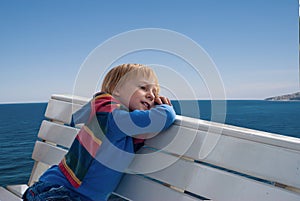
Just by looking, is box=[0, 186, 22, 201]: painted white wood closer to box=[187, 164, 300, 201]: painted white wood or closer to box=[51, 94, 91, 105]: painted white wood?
box=[51, 94, 91, 105]: painted white wood

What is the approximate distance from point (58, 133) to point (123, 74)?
102 cm

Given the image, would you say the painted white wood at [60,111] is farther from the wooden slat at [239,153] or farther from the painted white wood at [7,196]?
the wooden slat at [239,153]

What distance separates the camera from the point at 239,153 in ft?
5.38

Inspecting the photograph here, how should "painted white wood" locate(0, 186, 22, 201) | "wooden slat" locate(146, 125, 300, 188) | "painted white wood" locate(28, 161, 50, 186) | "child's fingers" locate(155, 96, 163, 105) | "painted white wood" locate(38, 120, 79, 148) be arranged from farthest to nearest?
"painted white wood" locate(28, 161, 50, 186), "painted white wood" locate(38, 120, 79, 148), "painted white wood" locate(0, 186, 22, 201), "child's fingers" locate(155, 96, 163, 105), "wooden slat" locate(146, 125, 300, 188)

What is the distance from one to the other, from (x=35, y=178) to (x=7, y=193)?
1.23 ft

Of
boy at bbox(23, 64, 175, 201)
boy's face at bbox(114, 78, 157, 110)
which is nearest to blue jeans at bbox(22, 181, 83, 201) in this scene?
boy at bbox(23, 64, 175, 201)

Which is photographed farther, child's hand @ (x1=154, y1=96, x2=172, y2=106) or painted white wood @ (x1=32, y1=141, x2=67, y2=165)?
painted white wood @ (x1=32, y1=141, x2=67, y2=165)

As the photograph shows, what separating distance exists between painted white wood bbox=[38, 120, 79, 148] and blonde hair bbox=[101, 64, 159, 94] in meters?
0.71

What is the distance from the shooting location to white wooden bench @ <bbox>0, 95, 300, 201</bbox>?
149 centimetres

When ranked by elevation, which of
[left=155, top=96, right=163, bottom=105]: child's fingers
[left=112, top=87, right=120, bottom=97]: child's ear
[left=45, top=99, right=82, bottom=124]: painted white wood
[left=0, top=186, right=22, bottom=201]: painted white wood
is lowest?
[left=0, top=186, right=22, bottom=201]: painted white wood

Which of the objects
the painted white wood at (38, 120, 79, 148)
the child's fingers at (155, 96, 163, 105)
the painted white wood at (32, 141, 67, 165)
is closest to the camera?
the child's fingers at (155, 96, 163, 105)

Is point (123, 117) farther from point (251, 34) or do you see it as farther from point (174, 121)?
point (251, 34)

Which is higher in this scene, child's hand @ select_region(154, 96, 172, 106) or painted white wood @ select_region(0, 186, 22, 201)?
child's hand @ select_region(154, 96, 172, 106)

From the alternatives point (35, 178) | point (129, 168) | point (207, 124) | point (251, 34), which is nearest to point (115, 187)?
point (129, 168)
